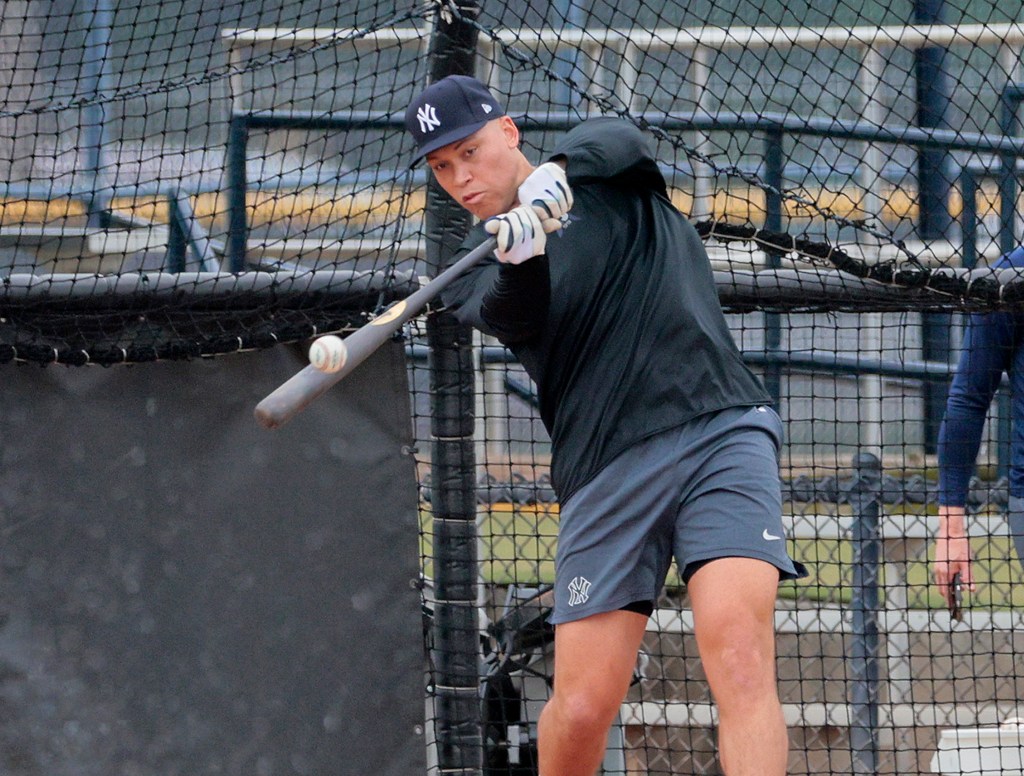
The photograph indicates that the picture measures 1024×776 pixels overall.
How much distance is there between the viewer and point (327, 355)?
2652 millimetres

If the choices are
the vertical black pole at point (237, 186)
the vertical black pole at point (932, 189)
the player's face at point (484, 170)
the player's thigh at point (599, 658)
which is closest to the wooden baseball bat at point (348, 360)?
the player's face at point (484, 170)

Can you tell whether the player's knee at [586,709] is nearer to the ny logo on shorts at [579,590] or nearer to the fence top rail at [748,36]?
the ny logo on shorts at [579,590]

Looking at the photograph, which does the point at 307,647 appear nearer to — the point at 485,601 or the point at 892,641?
the point at 485,601

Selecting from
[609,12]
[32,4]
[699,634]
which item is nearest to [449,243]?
[699,634]

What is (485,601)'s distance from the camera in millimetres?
5332

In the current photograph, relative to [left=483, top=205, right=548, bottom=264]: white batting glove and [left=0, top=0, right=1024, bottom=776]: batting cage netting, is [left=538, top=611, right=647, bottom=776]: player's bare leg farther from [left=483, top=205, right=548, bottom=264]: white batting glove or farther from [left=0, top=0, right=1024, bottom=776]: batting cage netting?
[left=483, top=205, right=548, bottom=264]: white batting glove

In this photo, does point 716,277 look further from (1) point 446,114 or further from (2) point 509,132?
(1) point 446,114

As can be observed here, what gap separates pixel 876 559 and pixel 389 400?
1708 millimetres

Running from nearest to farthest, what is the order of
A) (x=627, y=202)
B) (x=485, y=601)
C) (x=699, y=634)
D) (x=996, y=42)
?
(x=699, y=634), (x=627, y=202), (x=485, y=601), (x=996, y=42)

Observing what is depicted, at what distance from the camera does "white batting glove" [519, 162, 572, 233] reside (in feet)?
9.93

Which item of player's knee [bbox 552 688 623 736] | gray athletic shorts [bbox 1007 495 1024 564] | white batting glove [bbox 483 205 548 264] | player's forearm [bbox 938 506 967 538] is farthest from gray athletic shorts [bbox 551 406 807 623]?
gray athletic shorts [bbox 1007 495 1024 564]

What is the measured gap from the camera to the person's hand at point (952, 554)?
13.0 ft

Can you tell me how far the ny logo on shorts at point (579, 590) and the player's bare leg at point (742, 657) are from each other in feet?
1.00

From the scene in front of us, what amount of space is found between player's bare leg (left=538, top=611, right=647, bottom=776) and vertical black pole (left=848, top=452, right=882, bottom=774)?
1.26 m
